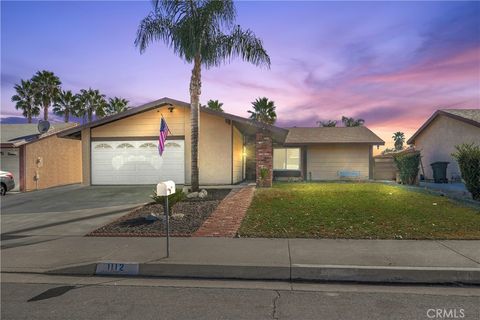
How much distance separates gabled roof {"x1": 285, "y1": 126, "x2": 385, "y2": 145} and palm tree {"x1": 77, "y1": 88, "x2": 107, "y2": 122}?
29847 mm

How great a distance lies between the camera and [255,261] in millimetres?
5949

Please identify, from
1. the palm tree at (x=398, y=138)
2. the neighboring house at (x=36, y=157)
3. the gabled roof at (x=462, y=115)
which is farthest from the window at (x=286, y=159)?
the palm tree at (x=398, y=138)

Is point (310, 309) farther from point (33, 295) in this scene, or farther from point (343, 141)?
point (343, 141)

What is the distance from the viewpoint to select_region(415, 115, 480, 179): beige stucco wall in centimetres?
1755

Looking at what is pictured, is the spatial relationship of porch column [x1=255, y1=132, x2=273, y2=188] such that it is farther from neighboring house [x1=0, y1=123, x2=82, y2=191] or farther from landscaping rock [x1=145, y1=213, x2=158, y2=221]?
neighboring house [x1=0, y1=123, x2=82, y2=191]

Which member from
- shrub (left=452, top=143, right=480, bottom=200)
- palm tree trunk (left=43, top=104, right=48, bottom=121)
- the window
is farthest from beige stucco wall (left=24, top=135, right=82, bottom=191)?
shrub (left=452, top=143, right=480, bottom=200)

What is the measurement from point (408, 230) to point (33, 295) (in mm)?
7413

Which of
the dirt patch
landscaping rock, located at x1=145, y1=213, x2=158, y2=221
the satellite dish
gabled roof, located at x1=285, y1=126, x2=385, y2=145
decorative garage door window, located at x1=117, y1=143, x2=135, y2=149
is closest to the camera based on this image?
the dirt patch

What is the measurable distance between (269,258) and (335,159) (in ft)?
64.1

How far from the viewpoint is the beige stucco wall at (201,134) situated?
1773 centimetres

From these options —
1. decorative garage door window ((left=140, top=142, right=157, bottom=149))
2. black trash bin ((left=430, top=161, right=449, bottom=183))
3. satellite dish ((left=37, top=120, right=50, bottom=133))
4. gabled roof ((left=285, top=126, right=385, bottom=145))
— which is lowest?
black trash bin ((left=430, top=161, right=449, bottom=183))

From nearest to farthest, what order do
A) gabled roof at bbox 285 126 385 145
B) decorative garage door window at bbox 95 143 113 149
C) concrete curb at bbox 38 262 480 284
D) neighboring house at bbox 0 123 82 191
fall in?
concrete curb at bbox 38 262 480 284, decorative garage door window at bbox 95 143 113 149, neighboring house at bbox 0 123 82 191, gabled roof at bbox 285 126 385 145

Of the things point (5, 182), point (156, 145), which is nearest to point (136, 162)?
point (156, 145)

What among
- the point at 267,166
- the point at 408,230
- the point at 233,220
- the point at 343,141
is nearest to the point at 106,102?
the point at 343,141
